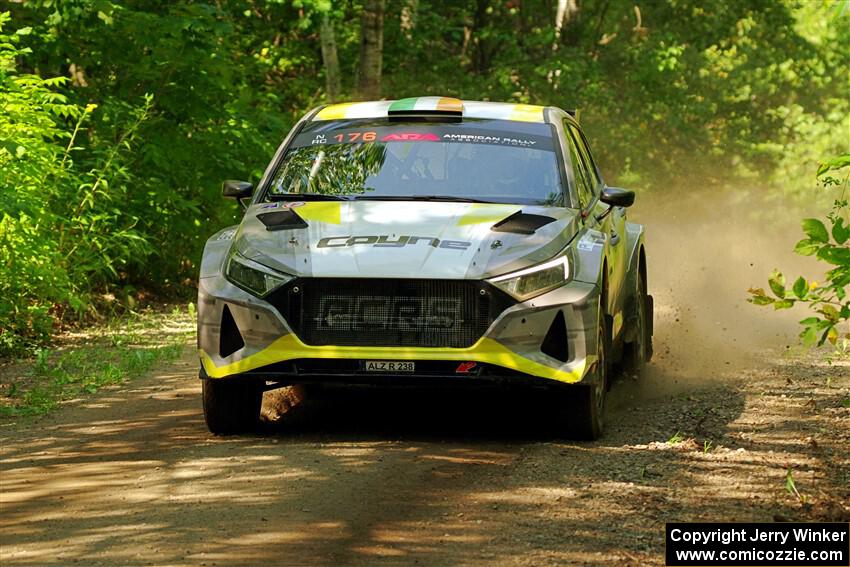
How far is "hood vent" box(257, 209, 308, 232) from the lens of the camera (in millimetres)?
8477

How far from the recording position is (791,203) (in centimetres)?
3544

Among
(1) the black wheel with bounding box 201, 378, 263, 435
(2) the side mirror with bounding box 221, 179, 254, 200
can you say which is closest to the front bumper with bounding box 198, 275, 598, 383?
(1) the black wheel with bounding box 201, 378, 263, 435

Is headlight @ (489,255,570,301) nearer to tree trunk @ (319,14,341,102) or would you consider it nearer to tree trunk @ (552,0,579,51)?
tree trunk @ (319,14,341,102)

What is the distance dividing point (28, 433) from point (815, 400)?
506 cm

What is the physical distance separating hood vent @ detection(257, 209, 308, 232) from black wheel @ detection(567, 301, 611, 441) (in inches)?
69.9

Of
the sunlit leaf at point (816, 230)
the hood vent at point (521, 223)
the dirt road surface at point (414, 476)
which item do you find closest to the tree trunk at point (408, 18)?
the dirt road surface at point (414, 476)

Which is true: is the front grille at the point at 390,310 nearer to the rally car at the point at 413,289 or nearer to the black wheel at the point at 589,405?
the rally car at the point at 413,289

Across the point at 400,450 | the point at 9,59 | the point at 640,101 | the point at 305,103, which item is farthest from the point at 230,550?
the point at 640,101

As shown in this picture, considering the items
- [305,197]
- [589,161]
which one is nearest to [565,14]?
[589,161]

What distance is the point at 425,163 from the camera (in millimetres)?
9344

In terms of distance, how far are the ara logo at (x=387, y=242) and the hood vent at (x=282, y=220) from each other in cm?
30

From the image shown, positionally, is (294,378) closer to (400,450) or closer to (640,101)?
(400,450)

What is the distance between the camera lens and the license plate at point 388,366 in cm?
802

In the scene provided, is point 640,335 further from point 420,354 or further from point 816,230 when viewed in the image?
point 816,230
